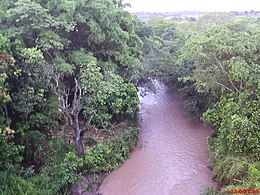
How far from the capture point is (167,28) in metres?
18.4

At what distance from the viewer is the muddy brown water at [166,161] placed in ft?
26.0

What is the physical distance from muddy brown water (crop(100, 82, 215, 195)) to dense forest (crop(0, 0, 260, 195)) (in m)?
0.46

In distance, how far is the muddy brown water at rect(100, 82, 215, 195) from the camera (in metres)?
7.92

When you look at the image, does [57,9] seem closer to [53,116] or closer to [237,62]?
[53,116]

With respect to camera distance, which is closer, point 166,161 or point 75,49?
point 166,161

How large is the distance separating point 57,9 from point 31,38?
1202 mm

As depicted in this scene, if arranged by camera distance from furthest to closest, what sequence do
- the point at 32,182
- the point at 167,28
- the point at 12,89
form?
the point at 167,28 → the point at 12,89 → the point at 32,182

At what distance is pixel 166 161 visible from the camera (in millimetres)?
9117

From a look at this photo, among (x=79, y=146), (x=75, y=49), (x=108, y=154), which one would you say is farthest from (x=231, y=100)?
(x=75, y=49)

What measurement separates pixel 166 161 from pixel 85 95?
3367 mm

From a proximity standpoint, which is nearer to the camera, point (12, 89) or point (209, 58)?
point (12, 89)

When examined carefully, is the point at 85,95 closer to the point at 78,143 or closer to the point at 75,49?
the point at 78,143

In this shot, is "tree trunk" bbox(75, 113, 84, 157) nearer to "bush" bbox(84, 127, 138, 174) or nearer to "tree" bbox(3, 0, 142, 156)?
"tree" bbox(3, 0, 142, 156)

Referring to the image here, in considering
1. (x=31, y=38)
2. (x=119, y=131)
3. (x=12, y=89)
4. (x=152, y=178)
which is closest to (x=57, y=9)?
(x=31, y=38)
